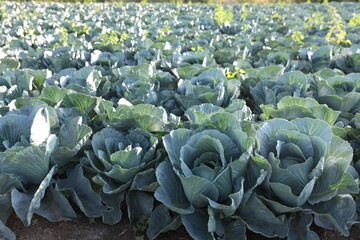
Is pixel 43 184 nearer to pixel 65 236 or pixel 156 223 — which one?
pixel 65 236

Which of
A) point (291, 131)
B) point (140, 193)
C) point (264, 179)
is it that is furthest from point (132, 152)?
point (291, 131)

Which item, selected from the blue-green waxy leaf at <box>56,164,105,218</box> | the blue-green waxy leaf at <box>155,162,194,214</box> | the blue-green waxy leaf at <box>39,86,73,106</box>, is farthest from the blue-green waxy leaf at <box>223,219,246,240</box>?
the blue-green waxy leaf at <box>39,86,73,106</box>

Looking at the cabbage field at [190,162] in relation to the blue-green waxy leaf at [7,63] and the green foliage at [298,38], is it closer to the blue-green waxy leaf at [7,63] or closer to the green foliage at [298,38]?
the blue-green waxy leaf at [7,63]

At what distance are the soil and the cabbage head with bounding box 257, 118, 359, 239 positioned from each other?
0.22 m

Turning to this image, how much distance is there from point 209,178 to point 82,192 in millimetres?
848

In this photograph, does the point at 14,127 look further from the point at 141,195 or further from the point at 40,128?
the point at 141,195

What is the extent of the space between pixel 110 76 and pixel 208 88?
1121 millimetres

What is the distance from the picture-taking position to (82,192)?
236 centimetres

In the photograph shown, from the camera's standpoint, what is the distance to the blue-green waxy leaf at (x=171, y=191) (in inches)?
81.5

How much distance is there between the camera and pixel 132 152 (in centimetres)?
226

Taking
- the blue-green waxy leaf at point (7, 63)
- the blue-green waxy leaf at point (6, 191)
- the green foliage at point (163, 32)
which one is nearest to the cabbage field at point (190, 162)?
the blue-green waxy leaf at point (6, 191)

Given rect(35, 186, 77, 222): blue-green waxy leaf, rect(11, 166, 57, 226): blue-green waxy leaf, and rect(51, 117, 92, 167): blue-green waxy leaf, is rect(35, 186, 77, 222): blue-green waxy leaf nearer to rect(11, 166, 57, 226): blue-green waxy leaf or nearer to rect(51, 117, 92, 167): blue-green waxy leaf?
rect(11, 166, 57, 226): blue-green waxy leaf

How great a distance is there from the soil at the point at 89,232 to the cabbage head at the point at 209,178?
0.70 feet

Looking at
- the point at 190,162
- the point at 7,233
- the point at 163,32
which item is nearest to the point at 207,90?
the point at 190,162
